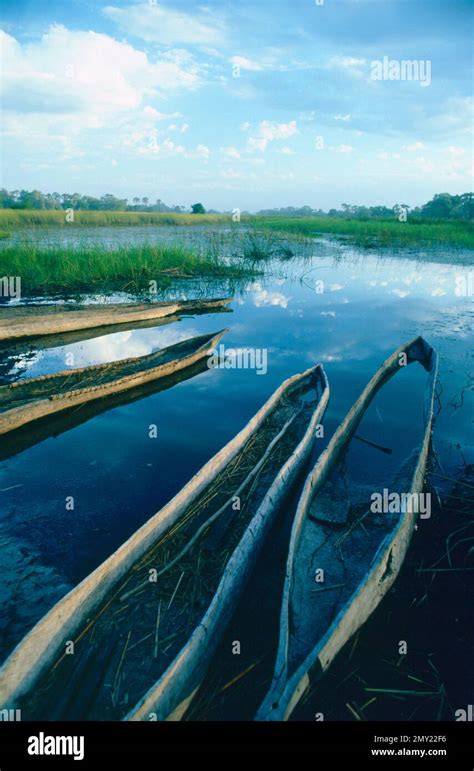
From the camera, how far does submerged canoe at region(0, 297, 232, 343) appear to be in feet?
30.8

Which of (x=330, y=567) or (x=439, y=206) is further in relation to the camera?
(x=439, y=206)

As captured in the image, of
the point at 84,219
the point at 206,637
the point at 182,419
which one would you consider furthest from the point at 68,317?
the point at 84,219

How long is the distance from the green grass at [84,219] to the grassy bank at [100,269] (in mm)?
17452

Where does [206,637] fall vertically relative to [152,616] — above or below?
above

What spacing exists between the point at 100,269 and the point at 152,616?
14.0 meters

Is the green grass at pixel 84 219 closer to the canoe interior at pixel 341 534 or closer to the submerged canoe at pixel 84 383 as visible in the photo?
the submerged canoe at pixel 84 383

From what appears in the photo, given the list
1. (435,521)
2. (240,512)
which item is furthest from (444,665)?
(240,512)

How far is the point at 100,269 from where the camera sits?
591 inches

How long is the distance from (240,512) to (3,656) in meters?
2.25

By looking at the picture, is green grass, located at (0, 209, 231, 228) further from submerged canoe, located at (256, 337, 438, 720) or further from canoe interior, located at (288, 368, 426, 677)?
submerged canoe, located at (256, 337, 438, 720)

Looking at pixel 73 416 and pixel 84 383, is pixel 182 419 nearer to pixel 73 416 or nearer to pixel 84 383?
pixel 73 416

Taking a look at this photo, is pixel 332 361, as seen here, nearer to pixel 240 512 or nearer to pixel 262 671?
pixel 240 512

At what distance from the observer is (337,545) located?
3.77m

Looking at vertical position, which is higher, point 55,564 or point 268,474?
point 268,474
